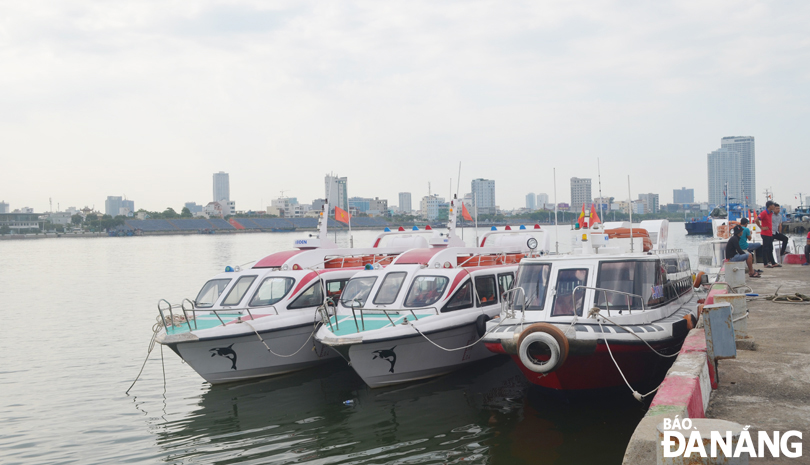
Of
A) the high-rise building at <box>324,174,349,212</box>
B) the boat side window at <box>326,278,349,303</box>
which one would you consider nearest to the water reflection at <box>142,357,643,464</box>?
the boat side window at <box>326,278,349,303</box>

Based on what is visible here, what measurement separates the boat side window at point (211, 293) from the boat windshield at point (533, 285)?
317 inches

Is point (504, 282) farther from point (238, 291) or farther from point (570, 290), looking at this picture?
point (238, 291)

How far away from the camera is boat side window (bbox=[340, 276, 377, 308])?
1539 centimetres

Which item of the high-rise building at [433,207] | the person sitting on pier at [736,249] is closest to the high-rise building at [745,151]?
the high-rise building at [433,207]

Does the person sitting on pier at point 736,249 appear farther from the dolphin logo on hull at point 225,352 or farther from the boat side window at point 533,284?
the dolphin logo on hull at point 225,352

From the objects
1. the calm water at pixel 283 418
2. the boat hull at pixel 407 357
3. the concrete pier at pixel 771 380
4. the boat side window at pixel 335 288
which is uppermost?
the boat side window at pixel 335 288

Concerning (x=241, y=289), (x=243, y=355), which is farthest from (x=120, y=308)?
(x=243, y=355)

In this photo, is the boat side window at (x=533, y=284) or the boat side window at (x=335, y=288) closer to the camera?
the boat side window at (x=533, y=284)

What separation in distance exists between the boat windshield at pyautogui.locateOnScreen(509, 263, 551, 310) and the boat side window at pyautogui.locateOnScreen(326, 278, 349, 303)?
19.7 ft

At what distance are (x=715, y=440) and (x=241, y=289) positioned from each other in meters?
13.8

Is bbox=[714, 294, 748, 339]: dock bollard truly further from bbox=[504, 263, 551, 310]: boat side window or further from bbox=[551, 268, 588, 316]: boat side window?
bbox=[504, 263, 551, 310]: boat side window

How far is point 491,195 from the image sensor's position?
7200cm

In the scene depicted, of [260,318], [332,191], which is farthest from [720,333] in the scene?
[332,191]

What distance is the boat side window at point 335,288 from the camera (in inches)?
660
